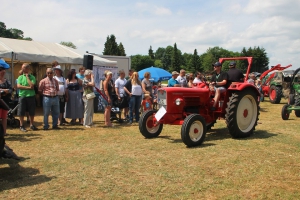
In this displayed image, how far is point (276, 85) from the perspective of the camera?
1678cm

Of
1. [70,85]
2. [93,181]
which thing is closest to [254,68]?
[70,85]

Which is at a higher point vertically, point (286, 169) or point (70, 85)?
point (70, 85)

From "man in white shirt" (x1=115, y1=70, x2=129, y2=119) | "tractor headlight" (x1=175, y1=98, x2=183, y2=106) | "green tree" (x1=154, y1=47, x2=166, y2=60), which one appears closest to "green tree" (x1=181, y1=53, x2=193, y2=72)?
"green tree" (x1=154, y1=47, x2=166, y2=60)

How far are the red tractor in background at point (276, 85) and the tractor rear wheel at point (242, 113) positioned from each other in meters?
9.53

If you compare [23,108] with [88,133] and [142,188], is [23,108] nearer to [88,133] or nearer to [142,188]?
[88,133]

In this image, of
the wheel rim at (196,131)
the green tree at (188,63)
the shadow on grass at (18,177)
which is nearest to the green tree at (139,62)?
the green tree at (188,63)

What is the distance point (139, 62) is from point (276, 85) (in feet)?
270

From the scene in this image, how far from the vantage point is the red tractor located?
19.7 ft

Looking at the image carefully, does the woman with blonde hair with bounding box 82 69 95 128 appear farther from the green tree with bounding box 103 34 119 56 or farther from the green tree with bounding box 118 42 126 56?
the green tree with bounding box 118 42 126 56

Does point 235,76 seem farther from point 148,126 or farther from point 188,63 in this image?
point 188,63

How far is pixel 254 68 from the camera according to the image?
6188 centimetres

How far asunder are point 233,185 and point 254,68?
6160 cm

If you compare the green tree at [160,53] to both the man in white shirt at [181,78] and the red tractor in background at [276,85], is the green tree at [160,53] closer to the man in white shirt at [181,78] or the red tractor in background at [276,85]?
the red tractor in background at [276,85]

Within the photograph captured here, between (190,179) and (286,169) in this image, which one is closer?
(190,179)
